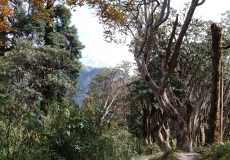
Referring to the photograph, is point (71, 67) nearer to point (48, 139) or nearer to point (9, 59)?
point (9, 59)

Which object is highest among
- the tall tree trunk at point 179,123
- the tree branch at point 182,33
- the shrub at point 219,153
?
the tree branch at point 182,33

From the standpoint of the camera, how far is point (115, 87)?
24547 mm

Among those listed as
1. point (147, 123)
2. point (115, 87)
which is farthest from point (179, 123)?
point (115, 87)

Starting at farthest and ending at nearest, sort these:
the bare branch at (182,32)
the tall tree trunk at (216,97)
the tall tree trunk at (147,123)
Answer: the tall tree trunk at (147,123) → the bare branch at (182,32) → the tall tree trunk at (216,97)

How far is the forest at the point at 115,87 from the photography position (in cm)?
436

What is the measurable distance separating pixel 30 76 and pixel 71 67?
9.63 feet

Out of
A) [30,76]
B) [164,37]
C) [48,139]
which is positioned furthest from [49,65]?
[48,139]

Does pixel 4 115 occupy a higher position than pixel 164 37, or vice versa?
pixel 164 37

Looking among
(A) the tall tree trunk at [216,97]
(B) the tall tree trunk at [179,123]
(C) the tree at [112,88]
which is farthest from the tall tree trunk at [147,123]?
(A) the tall tree trunk at [216,97]

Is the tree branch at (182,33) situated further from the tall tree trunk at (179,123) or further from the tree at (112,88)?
the tree at (112,88)

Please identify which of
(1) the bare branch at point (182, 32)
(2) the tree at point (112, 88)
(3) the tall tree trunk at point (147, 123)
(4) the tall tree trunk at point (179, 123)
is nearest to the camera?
(1) the bare branch at point (182, 32)

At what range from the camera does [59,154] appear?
A: 470cm

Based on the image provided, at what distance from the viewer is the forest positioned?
436cm

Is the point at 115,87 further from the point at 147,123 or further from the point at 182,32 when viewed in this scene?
the point at 182,32
